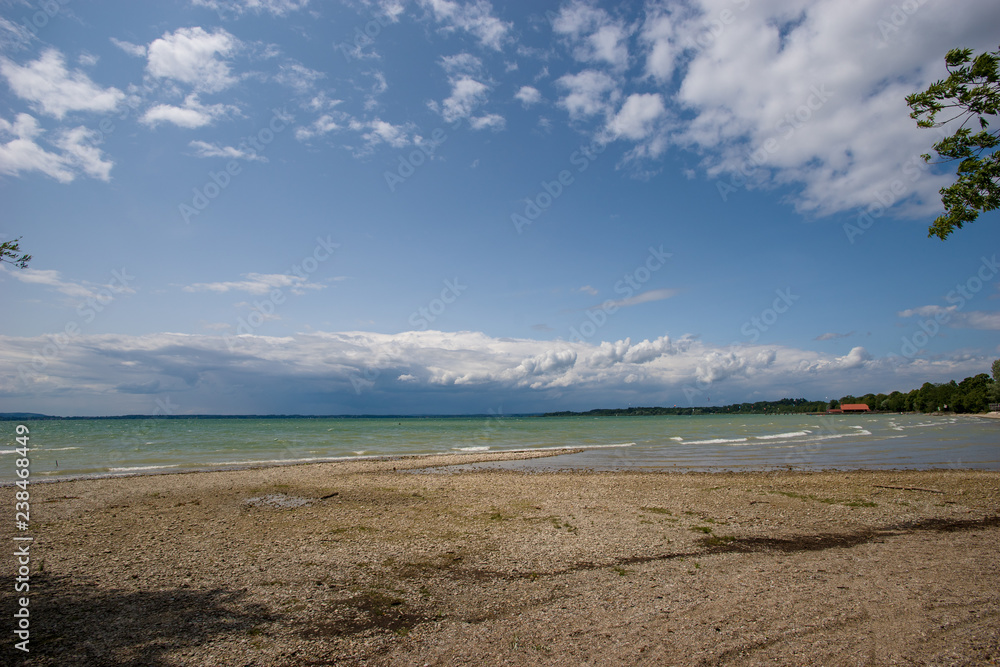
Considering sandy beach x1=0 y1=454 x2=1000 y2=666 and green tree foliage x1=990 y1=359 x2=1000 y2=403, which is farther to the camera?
green tree foliage x1=990 y1=359 x2=1000 y2=403

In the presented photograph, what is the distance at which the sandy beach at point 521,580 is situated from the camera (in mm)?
5625

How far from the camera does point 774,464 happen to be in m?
26.0

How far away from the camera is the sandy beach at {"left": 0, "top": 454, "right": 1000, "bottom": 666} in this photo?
18.5ft

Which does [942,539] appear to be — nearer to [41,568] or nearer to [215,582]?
[215,582]

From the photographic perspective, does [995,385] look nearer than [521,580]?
No

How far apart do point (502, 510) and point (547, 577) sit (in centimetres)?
571

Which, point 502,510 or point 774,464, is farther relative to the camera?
point 774,464

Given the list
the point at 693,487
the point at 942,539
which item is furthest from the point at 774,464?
the point at 942,539

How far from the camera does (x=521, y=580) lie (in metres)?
7.91

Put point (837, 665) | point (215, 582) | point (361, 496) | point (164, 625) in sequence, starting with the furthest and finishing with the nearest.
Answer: point (361, 496) → point (215, 582) → point (164, 625) → point (837, 665)

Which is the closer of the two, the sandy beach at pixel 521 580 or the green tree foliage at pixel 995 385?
the sandy beach at pixel 521 580

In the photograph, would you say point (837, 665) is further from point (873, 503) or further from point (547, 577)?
point (873, 503)

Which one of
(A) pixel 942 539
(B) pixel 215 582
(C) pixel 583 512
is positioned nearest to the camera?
(B) pixel 215 582

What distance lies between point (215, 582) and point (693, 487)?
15223 millimetres
